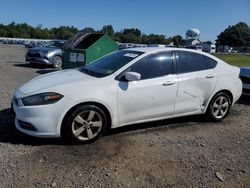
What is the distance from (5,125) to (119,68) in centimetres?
220

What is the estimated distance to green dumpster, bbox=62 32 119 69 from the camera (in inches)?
445

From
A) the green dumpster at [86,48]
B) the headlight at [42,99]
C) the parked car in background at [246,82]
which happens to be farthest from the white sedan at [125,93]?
the green dumpster at [86,48]

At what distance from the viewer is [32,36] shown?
127m

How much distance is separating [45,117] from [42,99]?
0.27 m

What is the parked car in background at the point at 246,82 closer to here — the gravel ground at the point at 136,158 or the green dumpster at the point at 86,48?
the gravel ground at the point at 136,158

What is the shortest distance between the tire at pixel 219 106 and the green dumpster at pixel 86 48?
583cm

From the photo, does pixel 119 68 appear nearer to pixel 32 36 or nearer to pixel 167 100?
pixel 167 100

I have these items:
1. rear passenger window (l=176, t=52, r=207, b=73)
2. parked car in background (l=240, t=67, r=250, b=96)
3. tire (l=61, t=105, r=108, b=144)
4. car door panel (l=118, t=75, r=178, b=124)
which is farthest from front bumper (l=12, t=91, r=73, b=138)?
parked car in background (l=240, t=67, r=250, b=96)

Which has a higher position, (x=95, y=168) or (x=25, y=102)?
(x=25, y=102)

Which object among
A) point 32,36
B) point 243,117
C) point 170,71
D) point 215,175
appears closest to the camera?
point 215,175

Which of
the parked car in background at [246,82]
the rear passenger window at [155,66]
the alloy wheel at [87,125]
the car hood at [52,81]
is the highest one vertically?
the rear passenger window at [155,66]

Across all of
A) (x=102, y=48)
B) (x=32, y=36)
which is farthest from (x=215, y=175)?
(x=32, y=36)

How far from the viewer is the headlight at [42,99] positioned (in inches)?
188

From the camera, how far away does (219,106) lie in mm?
6375
